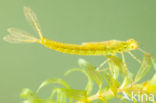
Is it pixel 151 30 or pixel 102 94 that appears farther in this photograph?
pixel 151 30

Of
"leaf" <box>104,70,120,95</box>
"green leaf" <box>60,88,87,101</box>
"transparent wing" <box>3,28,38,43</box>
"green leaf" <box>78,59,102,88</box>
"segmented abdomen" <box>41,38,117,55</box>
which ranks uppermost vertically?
"transparent wing" <box>3,28,38,43</box>

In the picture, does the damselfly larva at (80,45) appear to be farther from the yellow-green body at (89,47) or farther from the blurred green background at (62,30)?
the blurred green background at (62,30)

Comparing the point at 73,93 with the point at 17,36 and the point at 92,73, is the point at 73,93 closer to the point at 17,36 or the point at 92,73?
the point at 92,73

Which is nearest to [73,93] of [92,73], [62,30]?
[92,73]

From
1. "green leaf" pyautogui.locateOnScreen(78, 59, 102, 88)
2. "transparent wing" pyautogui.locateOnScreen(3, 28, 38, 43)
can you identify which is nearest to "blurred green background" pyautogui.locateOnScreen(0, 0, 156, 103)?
"transparent wing" pyautogui.locateOnScreen(3, 28, 38, 43)

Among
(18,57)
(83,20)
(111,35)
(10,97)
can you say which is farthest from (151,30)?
(10,97)

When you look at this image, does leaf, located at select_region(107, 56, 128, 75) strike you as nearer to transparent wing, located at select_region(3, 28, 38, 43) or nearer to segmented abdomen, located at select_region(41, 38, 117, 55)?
segmented abdomen, located at select_region(41, 38, 117, 55)

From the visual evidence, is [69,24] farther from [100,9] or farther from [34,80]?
[34,80]
